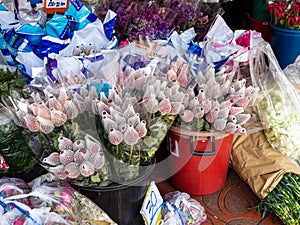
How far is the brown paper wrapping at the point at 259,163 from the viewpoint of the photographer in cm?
178

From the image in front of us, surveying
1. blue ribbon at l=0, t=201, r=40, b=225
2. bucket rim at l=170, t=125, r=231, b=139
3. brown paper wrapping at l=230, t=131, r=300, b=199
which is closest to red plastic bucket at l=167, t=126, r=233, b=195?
bucket rim at l=170, t=125, r=231, b=139

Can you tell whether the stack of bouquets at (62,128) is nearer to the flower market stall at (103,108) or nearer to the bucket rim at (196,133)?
the flower market stall at (103,108)

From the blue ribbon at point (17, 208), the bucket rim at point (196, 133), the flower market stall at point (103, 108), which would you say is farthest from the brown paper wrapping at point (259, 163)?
the blue ribbon at point (17, 208)

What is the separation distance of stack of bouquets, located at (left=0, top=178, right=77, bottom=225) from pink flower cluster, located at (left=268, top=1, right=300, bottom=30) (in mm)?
2264

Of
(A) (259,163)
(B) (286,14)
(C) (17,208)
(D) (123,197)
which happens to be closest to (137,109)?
(D) (123,197)

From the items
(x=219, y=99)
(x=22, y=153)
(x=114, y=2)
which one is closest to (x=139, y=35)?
(x=114, y=2)

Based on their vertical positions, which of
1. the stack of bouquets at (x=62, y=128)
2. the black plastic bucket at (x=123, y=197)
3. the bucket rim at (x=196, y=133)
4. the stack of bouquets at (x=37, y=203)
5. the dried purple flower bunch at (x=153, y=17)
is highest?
the dried purple flower bunch at (x=153, y=17)

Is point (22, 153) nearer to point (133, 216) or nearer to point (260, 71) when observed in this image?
point (133, 216)

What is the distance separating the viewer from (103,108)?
1.25m

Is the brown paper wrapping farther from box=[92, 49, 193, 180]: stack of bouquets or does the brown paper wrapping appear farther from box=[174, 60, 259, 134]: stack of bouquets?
box=[92, 49, 193, 180]: stack of bouquets

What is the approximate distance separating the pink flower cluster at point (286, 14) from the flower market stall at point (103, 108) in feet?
4.23

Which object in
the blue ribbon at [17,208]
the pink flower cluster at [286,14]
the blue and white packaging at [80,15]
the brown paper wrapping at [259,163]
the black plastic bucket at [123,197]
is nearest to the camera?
the blue ribbon at [17,208]

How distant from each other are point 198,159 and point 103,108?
0.66 metres

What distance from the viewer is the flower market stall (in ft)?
4.09
